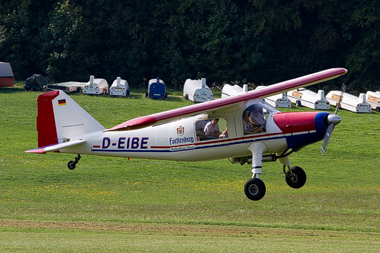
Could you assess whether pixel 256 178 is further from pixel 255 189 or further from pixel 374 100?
pixel 374 100

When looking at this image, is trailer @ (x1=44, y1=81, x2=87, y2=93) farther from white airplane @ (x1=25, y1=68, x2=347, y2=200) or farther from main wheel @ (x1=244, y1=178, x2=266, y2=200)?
main wheel @ (x1=244, y1=178, x2=266, y2=200)

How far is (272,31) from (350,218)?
135ft

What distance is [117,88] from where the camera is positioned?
5559 cm

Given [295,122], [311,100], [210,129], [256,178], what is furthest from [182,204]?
[311,100]

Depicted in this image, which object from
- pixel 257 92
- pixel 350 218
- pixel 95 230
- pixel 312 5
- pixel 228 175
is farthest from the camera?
pixel 312 5

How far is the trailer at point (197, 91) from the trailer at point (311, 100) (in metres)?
7.57

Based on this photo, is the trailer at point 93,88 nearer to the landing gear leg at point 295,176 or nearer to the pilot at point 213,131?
the pilot at point 213,131

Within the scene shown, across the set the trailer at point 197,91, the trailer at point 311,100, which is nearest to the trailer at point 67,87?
the trailer at point 197,91

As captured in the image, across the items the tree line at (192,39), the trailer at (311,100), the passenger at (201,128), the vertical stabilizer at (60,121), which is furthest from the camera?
the tree line at (192,39)

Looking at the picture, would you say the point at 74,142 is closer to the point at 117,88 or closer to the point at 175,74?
the point at 117,88

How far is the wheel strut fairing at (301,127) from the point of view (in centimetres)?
1842

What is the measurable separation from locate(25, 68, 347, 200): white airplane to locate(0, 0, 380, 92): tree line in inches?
1668

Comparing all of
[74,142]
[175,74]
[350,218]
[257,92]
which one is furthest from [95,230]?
[175,74]

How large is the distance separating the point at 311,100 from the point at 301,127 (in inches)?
1340
